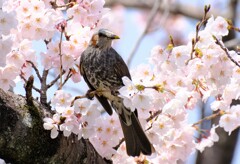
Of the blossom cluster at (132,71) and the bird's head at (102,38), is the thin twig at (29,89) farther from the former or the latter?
the bird's head at (102,38)

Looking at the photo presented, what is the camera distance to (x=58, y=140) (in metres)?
2.04

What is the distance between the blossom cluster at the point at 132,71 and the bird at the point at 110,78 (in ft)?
0.15

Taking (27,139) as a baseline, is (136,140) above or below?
below

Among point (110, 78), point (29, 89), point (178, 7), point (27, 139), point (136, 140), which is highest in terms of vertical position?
point (29, 89)

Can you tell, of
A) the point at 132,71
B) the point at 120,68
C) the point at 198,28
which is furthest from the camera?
the point at 120,68

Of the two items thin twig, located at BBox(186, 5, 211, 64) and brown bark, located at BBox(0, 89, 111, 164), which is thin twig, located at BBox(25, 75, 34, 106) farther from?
thin twig, located at BBox(186, 5, 211, 64)

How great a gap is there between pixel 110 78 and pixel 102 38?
21 cm

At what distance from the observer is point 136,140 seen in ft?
7.75

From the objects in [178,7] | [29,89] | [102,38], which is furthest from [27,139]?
[178,7]

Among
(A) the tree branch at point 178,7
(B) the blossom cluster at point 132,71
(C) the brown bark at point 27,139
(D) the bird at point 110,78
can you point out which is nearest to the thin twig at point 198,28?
(B) the blossom cluster at point 132,71

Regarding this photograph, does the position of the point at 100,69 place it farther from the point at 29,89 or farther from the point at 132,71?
the point at 29,89

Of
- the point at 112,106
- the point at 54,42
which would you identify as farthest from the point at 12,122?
the point at 112,106

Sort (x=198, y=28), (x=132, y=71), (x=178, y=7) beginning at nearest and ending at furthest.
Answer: (x=198, y=28) → (x=132, y=71) → (x=178, y=7)

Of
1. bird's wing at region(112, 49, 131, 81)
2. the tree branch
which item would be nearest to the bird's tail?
bird's wing at region(112, 49, 131, 81)
